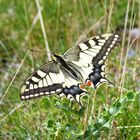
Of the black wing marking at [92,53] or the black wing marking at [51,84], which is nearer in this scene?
the black wing marking at [51,84]

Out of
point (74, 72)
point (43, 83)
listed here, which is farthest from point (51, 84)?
point (74, 72)

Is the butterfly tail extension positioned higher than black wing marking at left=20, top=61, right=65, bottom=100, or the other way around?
black wing marking at left=20, top=61, right=65, bottom=100

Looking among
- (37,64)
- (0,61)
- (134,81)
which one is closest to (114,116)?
(134,81)

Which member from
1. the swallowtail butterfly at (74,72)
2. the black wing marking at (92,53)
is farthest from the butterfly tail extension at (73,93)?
the black wing marking at (92,53)

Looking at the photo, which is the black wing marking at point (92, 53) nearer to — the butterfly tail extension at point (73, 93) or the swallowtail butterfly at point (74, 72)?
the swallowtail butterfly at point (74, 72)

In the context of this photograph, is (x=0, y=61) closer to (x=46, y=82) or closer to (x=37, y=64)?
(x=37, y=64)

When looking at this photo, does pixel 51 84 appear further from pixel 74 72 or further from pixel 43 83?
pixel 74 72

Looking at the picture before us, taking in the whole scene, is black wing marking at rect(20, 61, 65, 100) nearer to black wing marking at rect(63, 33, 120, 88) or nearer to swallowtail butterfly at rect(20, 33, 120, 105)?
swallowtail butterfly at rect(20, 33, 120, 105)

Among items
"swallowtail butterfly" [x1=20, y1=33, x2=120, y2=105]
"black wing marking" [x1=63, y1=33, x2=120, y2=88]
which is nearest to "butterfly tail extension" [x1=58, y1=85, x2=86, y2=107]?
"swallowtail butterfly" [x1=20, y1=33, x2=120, y2=105]

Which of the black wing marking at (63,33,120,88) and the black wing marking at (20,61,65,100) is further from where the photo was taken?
the black wing marking at (63,33,120,88)
